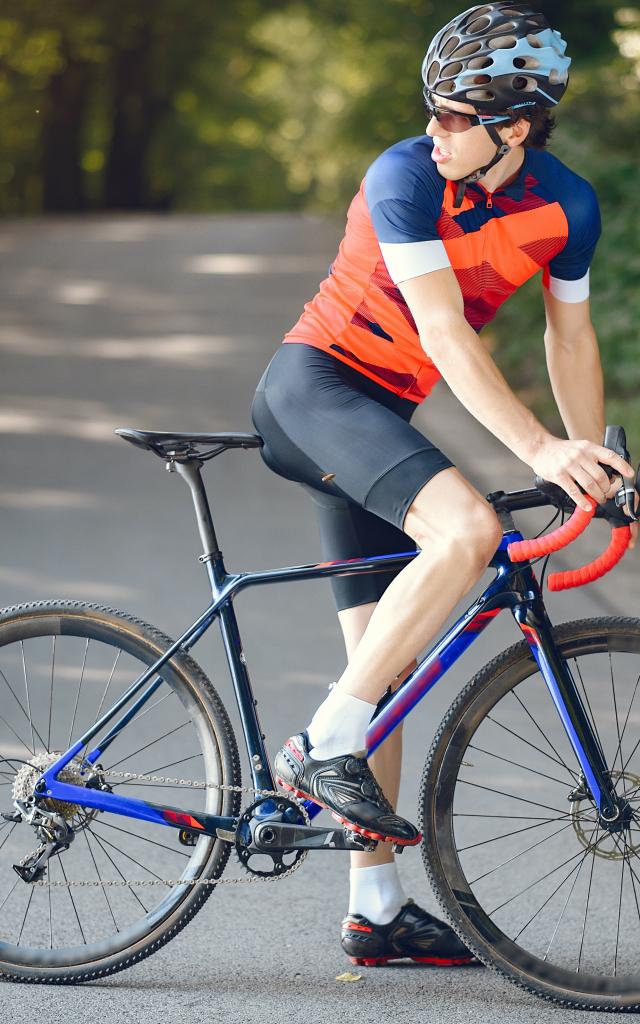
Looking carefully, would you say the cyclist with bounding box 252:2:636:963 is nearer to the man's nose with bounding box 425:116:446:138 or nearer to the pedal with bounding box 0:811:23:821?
the man's nose with bounding box 425:116:446:138

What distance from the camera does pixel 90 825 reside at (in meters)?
3.59

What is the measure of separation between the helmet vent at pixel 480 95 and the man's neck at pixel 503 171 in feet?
0.46

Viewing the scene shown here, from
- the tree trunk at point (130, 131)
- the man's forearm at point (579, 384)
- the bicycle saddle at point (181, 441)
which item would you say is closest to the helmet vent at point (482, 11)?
the man's forearm at point (579, 384)

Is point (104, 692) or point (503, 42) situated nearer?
point (503, 42)

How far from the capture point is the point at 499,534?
2.90 metres

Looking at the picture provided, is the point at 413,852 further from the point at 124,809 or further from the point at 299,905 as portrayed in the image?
the point at 124,809

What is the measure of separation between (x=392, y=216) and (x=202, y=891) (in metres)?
1.59

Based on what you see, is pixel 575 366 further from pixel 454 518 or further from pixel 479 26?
pixel 479 26

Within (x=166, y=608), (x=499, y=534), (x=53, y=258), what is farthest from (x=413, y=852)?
(x=53, y=258)

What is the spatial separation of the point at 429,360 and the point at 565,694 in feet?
2.67

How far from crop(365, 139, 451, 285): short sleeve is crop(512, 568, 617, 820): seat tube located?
28.9 inches

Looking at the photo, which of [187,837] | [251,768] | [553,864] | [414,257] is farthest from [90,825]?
[414,257]

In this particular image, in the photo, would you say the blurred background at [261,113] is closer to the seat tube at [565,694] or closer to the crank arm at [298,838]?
the seat tube at [565,694]

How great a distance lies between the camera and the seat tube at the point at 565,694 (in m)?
3.08
